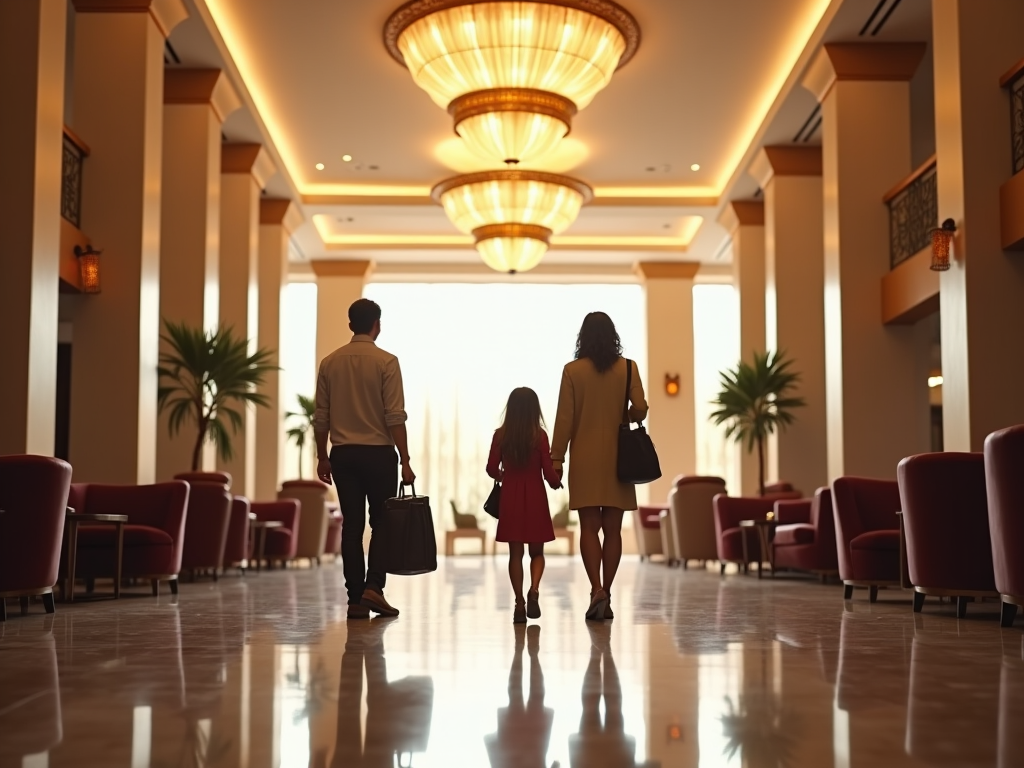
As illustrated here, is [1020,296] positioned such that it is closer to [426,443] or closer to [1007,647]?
[1007,647]

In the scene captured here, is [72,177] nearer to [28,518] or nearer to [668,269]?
[28,518]

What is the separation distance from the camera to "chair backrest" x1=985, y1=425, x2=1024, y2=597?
17.4ft

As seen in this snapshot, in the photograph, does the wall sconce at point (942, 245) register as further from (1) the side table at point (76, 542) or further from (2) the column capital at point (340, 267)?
(2) the column capital at point (340, 267)

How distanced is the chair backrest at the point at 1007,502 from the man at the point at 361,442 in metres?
2.74

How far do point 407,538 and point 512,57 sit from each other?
19.2ft

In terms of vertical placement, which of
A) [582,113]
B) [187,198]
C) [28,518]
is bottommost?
[28,518]

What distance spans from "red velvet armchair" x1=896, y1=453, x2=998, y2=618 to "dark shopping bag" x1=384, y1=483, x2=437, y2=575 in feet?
8.53

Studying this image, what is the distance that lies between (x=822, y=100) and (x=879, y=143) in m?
0.81

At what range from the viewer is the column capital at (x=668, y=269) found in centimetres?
1922

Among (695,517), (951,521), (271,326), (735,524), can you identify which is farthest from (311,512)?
(951,521)

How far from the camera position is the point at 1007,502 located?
542 cm

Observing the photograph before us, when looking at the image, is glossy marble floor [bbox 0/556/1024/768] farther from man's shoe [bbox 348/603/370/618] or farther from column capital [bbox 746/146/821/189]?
column capital [bbox 746/146/821/189]

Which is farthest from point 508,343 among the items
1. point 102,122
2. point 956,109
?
point 956,109

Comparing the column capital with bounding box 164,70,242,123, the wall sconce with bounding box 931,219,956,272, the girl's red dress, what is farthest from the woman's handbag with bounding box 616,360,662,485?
the column capital with bounding box 164,70,242,123
